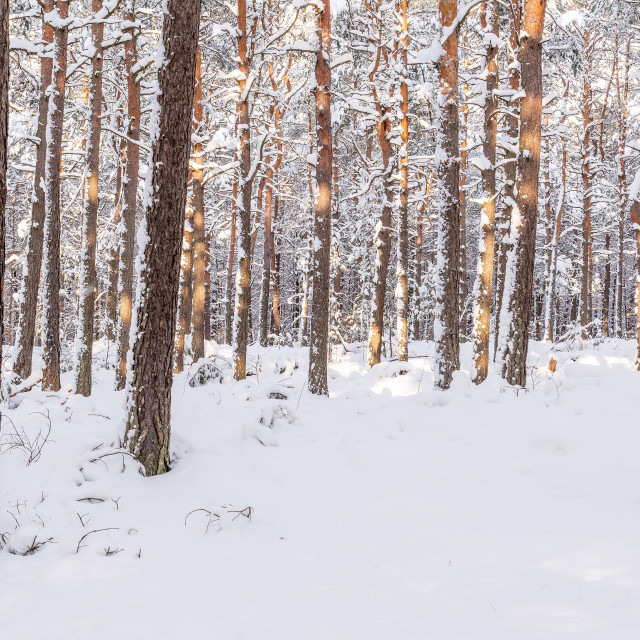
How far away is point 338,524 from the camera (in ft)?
12.9

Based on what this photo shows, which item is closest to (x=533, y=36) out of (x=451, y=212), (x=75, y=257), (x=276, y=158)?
(x=451, y=212)

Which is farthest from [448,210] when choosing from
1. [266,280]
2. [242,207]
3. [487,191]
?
[266,280]

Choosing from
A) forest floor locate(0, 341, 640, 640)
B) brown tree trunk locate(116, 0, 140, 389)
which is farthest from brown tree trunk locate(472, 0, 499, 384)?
brown tree trunk locate(116, 0, 140, 389)

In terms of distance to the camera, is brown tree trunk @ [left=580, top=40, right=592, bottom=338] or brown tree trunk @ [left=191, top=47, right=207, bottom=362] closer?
brown tree trunk @ [left=191, top=47, right=207, bottom=362]

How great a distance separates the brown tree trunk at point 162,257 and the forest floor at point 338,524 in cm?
31

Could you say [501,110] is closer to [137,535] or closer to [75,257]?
[137,535]

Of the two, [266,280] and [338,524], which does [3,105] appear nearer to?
[338,524]

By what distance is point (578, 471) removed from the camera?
452cm

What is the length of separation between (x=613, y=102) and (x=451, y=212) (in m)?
16.8

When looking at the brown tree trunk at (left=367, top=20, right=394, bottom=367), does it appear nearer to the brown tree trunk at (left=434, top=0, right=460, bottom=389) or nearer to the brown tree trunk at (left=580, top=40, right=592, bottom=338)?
the brown tree trunk at (left=434, top=0, right=460, bottom=389)

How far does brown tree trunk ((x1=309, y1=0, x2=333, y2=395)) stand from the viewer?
10.0 meters

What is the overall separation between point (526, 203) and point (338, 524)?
6.54m

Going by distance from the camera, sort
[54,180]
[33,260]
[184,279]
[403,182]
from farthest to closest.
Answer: [184,279]
[403,182]
[33,260]
[54,180]

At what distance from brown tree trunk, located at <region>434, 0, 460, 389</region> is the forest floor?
1.85m
